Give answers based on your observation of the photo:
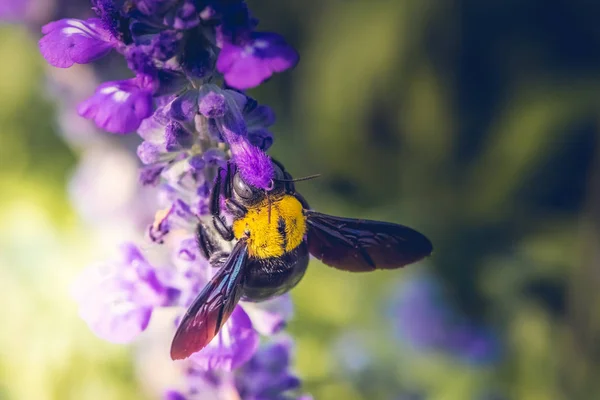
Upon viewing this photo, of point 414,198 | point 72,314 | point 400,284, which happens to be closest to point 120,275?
point 72,314

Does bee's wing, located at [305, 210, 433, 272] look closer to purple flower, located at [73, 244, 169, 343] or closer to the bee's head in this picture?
the bee's head

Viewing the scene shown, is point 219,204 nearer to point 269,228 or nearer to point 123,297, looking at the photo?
point 269,228

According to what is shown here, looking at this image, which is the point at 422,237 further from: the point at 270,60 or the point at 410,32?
the point at 410,32

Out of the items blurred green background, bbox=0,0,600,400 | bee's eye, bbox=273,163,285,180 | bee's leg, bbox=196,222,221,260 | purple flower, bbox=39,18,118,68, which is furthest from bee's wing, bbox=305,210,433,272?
blurred green background, bbox=0,0,600,400

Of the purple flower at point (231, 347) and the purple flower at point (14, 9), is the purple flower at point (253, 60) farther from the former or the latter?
the purple flower at point (14, 9)

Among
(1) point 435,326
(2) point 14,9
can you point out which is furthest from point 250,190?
(1) point 435,326

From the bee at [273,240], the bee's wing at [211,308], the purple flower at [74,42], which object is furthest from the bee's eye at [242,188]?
the purple flower at [74,42]
